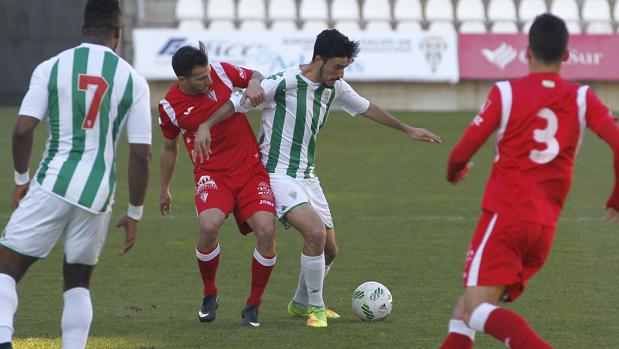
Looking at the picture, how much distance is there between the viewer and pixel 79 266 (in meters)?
5.74

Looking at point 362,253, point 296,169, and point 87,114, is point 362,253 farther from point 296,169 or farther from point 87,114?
point 87,114

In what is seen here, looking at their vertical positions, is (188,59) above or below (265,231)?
above

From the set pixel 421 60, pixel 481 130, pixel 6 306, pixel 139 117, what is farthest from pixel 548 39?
pixel 421 60

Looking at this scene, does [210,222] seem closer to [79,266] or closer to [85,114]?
[79,266]

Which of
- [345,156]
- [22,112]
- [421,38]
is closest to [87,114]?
[22,112]

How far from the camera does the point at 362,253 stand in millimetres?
10359

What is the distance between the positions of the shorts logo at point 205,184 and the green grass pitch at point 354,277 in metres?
0.84

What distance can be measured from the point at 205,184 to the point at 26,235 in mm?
2153

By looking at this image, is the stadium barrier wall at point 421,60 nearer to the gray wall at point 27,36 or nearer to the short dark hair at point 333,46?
the gray wall at point 27,36

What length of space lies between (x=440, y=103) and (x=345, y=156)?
29.5 feet

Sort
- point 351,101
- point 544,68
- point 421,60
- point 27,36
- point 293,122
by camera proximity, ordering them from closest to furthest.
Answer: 1. point 544,68
2. point 293,122
3. point 351,101
4. point 421,60
5. point 27,36

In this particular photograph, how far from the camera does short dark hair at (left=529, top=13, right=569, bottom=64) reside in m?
5.39

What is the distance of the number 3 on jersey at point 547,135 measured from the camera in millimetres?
5379

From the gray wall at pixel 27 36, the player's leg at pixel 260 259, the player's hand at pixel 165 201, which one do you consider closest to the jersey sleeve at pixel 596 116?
the player's leg at pixel 260 259
